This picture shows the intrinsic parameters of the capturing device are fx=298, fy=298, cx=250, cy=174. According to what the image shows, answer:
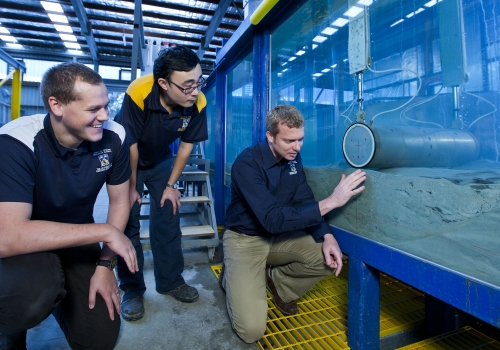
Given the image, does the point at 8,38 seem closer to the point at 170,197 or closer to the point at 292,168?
the point at 170,197

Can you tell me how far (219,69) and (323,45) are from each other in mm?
2359

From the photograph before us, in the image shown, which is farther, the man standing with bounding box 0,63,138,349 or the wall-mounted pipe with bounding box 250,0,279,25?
the wall-mounted pipe with bounding box 250,0,279,25

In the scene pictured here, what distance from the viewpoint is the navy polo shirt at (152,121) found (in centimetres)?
203

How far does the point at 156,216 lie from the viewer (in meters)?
2.31

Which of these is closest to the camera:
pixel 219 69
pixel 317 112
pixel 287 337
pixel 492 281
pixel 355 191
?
pixel 492 281

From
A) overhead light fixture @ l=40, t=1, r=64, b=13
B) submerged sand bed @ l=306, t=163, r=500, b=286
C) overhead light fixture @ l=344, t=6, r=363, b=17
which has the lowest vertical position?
submerged sand bed @ l=306, t=163, r=500, b=286

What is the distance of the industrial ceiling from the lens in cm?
457

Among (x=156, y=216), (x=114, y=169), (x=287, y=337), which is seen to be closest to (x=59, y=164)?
(x=114, y=169)

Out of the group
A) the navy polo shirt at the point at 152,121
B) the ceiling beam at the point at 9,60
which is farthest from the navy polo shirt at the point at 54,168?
the ceiling beam at the point at 9,60

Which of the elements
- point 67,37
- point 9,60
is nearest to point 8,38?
point 9,60

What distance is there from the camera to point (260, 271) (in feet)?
6.49

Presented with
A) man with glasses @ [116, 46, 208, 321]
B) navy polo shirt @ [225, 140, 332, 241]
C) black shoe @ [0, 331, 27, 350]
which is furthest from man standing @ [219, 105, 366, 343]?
black shoe @ [0, 331, 27, 350]

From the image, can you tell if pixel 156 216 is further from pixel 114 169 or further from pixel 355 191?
pixel 355 191

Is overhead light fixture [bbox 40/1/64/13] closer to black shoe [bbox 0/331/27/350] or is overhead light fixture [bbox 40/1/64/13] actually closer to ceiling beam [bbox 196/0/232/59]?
ceiling beam [bbox 196/0/232/59]
